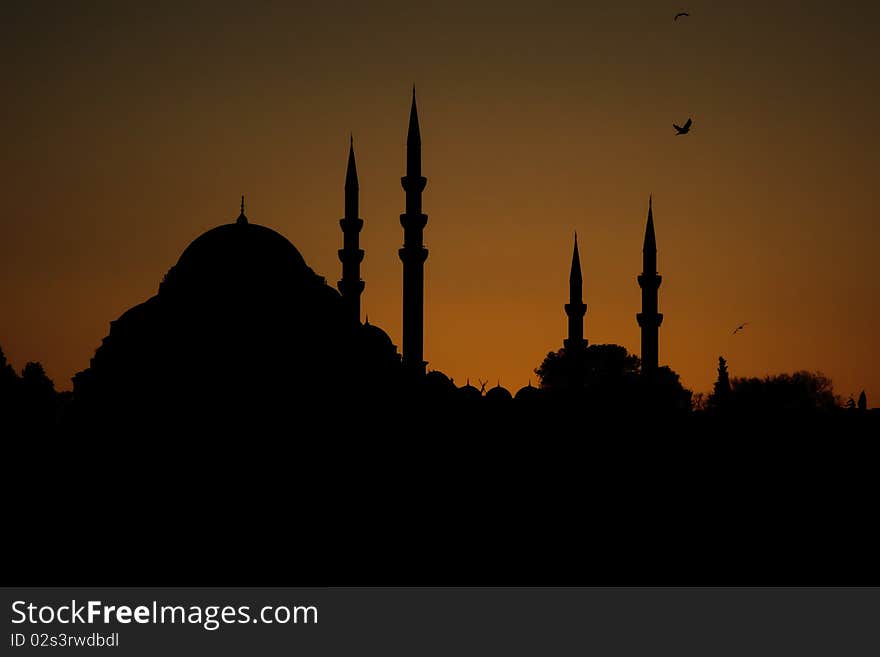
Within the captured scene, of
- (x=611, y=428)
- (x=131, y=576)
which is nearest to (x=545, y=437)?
(x=611, y=428)

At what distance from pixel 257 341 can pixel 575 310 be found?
15.5 meters

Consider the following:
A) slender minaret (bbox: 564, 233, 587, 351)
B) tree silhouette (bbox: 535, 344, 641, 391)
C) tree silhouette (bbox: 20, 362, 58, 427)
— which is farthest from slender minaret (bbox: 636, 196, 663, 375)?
tree silhouette (bbox: 535, 344, 641, 391)

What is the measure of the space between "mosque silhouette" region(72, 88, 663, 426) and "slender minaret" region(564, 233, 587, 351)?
895 cm

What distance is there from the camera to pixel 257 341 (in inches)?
1441

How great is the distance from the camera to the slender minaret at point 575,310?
49.2 m

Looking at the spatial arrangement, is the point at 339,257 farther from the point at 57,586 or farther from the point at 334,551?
the point at 57,586

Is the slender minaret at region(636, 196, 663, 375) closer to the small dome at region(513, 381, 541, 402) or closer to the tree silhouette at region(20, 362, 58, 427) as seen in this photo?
the small dome at region(513, 381, 541, 402)

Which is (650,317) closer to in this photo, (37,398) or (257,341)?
(257,341)

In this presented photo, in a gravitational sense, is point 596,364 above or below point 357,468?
above

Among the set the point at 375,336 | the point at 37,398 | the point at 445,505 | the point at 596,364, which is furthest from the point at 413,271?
the point at 596,364

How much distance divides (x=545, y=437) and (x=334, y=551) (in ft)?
27.7

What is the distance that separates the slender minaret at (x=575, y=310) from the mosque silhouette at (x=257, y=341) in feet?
29.3

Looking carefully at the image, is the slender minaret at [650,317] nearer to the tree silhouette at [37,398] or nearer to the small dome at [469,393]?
the small dome at [469,393]

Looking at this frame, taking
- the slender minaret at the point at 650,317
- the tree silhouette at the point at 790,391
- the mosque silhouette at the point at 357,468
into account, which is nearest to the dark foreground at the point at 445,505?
the mosque silhouette at the point at 357,468
